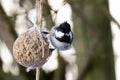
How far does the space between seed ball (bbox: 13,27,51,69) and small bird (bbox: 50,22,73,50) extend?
3cm

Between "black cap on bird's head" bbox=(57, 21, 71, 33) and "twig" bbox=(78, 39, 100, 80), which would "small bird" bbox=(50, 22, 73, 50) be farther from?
"twig" bbox=(78, 39, 100, 80)

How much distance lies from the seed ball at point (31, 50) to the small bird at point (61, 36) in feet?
0.08

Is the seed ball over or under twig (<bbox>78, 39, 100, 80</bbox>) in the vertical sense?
over

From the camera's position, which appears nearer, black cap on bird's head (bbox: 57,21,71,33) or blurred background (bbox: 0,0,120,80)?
black cap on bird's head (bbox: 57,21,71,33)

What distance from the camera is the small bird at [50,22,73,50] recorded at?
0.82 meters

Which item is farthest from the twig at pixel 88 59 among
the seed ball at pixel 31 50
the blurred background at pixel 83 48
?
the seed ball at pixel 31 50

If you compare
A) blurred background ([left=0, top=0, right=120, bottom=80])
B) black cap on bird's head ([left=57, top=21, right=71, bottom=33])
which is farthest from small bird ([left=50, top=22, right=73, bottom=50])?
blurred background ([left=0, top=0, right=120, bottom=80])

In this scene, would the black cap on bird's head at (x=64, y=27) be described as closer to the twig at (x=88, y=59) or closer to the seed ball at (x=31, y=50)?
the seed ball at (x=31, y=50)

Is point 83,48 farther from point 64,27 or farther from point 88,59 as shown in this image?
point 64,27

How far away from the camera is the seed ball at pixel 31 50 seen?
32.7 inches

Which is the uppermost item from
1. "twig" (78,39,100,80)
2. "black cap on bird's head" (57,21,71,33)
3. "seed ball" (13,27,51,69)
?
"black cap on bird's head" (57,21,71,33)

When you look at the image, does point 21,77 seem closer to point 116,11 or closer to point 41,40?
point 116,11

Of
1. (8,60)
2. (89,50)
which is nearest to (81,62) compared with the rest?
(89,50)

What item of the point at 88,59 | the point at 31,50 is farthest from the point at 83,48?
the point at 31,50
